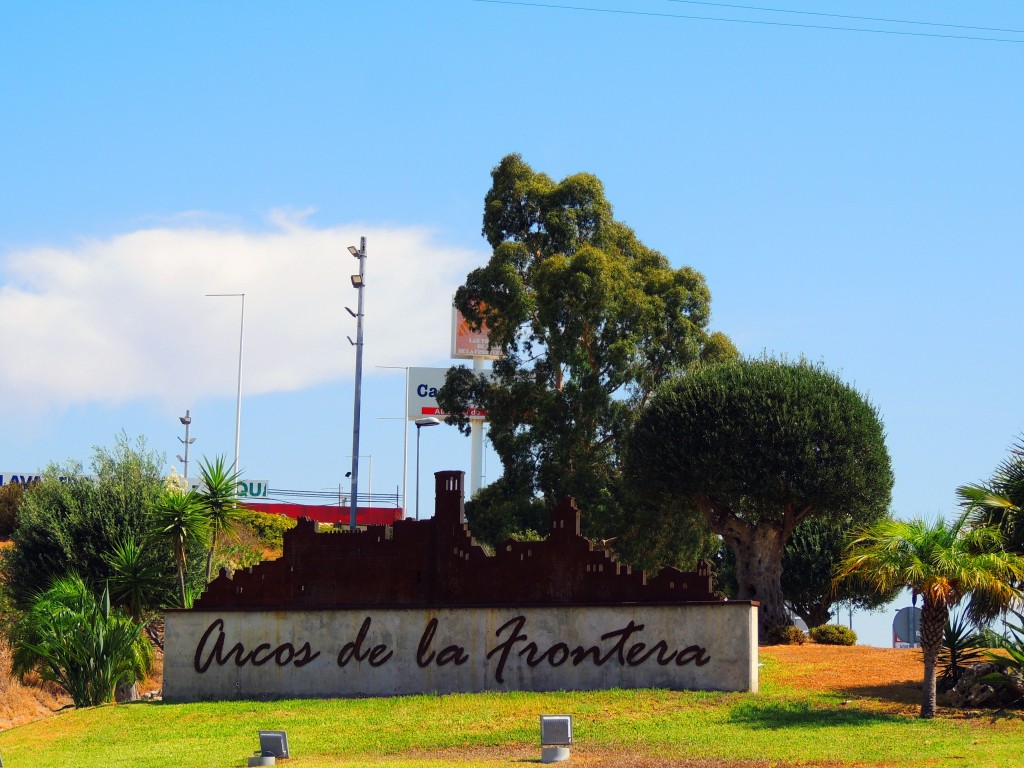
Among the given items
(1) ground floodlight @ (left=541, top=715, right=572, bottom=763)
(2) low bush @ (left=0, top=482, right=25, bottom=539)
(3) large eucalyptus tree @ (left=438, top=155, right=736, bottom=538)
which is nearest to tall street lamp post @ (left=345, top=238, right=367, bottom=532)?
(3) large eucalyptus tree @ (left=438, top=155, right=736, bottom=538)

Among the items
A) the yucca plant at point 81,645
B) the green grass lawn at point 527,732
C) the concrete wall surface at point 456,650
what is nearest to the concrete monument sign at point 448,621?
the concrete wall surface at point 456,650

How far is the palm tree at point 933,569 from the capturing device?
23766 millimetres

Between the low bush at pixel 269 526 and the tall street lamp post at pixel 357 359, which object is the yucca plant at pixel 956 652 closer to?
the tall street lamp post at pixel 357 359

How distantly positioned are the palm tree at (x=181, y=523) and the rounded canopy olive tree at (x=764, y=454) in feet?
48.7

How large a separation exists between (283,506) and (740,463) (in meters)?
52.6

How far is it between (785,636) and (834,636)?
1.61 m

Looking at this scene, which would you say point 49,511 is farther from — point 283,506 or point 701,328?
point 283,506

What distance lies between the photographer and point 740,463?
130 feet

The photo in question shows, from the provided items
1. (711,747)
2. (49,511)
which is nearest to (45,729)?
(49,511)

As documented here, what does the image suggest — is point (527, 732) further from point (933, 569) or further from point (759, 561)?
point (759, 561)

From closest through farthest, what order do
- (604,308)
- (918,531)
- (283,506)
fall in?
(918,531) < (604,308) < (283,506)

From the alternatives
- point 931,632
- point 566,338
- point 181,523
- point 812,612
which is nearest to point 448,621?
point 181,523

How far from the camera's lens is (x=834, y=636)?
3831 cm

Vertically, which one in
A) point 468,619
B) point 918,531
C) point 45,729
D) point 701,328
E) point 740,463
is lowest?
point 45,729
